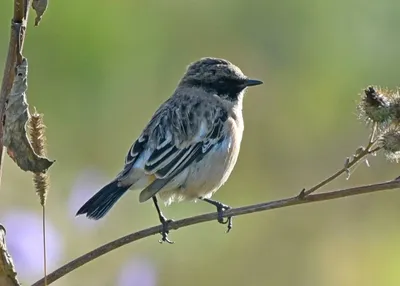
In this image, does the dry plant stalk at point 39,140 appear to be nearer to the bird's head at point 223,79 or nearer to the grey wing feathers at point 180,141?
the grey wing feathers at point 180,141

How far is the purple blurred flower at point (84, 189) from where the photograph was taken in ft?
16.7

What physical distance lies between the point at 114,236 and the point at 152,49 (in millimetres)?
2935

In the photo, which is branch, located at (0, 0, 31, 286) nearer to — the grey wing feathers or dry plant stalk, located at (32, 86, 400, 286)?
dry plant stalk, located at (32, 86, 400, 286)

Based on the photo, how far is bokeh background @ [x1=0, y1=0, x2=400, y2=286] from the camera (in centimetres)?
593

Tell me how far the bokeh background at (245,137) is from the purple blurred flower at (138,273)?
1 cm

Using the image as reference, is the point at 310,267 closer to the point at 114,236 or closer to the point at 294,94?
the point at 114,236

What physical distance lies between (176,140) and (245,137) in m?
2.88

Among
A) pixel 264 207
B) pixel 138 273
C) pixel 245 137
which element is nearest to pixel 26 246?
pixel 138 273

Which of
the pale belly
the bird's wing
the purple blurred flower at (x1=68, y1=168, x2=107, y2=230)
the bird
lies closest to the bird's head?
the bird

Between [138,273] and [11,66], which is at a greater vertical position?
[11,66]

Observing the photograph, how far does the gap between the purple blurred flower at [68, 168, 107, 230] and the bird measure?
0.51 metres

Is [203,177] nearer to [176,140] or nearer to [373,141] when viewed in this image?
[176,140]

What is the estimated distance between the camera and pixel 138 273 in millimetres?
5238

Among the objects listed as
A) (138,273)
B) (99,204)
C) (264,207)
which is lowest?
(138,273)
